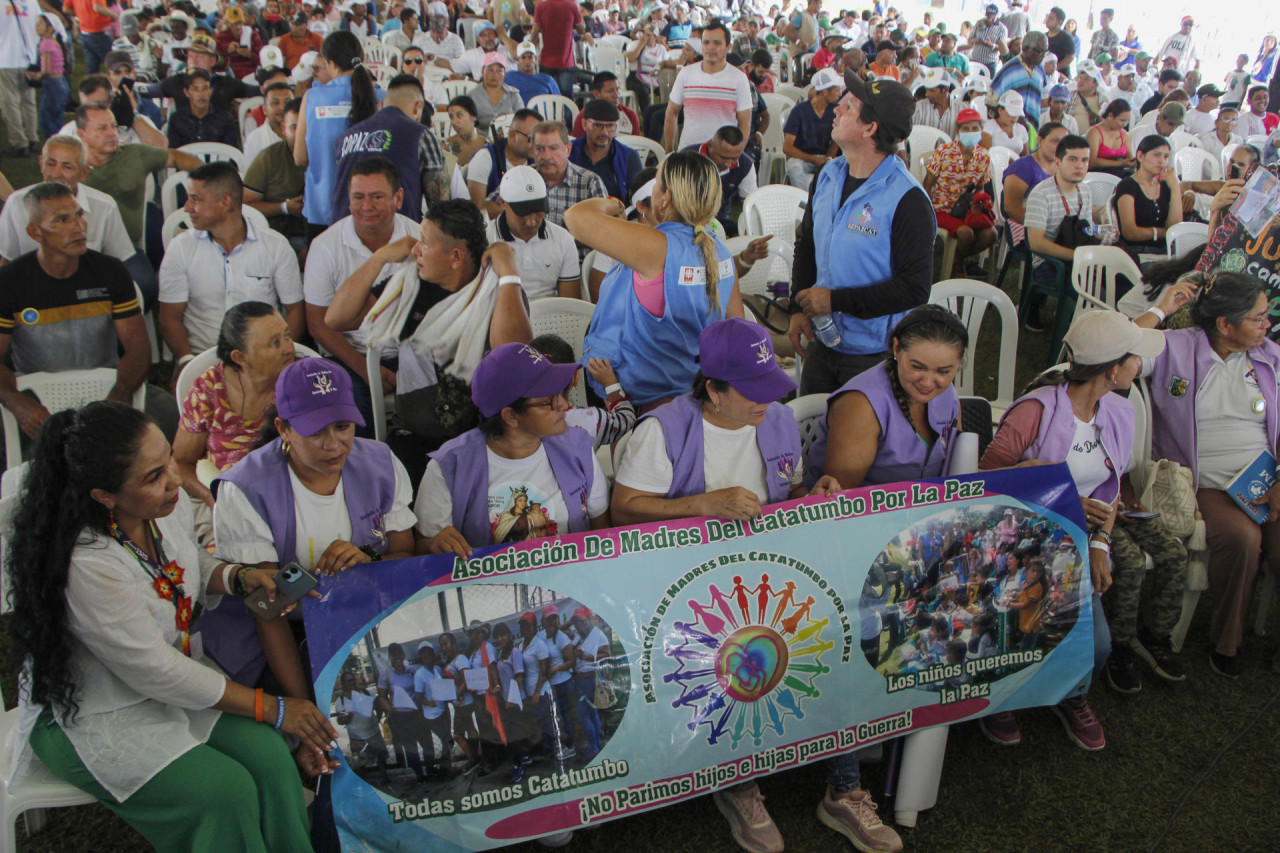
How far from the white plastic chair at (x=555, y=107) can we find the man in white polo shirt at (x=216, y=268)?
491cm

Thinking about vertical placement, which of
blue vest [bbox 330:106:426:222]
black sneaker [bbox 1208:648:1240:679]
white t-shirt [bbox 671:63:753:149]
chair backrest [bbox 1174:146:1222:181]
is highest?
white t-shirt [bbox 671:63:753:149]

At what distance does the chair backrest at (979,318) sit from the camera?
4262mm

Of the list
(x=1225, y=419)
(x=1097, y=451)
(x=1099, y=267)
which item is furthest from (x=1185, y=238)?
(x=1097, y=451)

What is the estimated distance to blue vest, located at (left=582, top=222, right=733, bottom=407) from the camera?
3.00 metres

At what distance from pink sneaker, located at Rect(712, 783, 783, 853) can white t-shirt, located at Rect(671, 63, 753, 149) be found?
5487 mm

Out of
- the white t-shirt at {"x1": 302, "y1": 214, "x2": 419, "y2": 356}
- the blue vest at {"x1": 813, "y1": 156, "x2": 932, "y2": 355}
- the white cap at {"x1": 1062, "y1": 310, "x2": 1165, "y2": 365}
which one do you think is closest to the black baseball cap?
the blue vest at {"x1": 813, "y1": 156, "x2": 932, "y2": 355}

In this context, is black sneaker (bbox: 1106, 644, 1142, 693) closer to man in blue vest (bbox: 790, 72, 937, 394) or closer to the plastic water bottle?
man in blue vest (bbox: 790, 72, 937, 394)

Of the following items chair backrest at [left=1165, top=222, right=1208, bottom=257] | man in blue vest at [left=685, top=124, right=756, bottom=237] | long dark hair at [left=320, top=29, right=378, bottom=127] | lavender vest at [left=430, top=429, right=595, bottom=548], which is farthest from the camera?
man in blue vest at [left=685, top=124, right=756, bottom=237]

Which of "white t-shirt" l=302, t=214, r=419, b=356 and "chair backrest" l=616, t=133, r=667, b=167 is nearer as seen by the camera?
"white t-shirt" l=302, t=214, r=419, b=356

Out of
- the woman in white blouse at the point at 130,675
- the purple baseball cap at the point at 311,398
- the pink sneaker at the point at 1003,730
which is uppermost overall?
the purple baseball cap at the point at 311,398

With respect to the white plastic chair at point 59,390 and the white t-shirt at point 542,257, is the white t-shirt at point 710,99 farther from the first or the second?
the white plastic chair at point 59,390

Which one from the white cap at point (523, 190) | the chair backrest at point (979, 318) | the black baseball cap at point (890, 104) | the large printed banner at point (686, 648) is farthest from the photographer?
the chair backrest at point (979, 318)

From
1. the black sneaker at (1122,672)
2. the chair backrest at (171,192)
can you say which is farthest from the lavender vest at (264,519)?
the chair backrest at (171,192)

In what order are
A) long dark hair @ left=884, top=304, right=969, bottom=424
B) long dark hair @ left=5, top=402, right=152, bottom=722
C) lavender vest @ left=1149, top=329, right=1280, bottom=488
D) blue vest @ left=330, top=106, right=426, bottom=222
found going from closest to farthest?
long dark hair @ left=5, top=402, right=152, bottom=722, long dark hair @ left=884, top=304, right=969, bottom=424, lavender vest @ left=1149, top=329, right=1280, bottom=488, blue vest @ left=330, top=106, right=426, bottom=222
